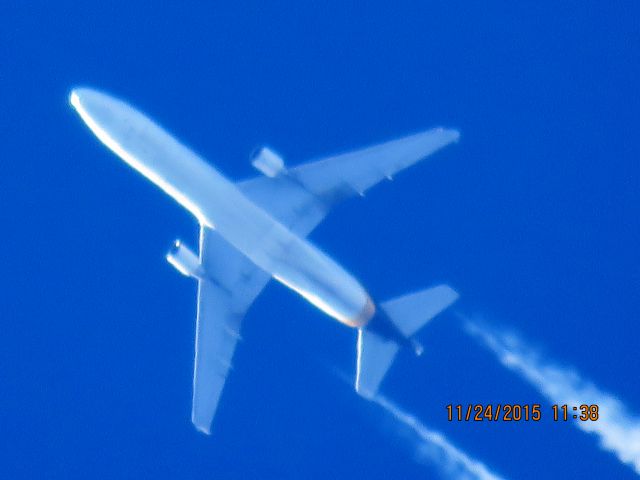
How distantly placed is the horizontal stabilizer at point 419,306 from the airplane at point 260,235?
1.6 inches

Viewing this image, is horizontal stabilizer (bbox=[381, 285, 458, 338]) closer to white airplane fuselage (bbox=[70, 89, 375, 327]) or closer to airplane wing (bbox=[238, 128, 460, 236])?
white airplane fuselage (bbox=[70, 89, 375, 327])

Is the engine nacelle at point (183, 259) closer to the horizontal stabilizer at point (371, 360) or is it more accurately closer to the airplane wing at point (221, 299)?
the airplane wing at point (221, 299)

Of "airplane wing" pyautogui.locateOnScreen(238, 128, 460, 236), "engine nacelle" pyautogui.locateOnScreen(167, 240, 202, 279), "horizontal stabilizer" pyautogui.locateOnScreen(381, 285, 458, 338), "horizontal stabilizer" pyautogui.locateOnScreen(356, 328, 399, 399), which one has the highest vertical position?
"airplane wing" pyautogui.locateOnScreen(238, 128, 460, 236)

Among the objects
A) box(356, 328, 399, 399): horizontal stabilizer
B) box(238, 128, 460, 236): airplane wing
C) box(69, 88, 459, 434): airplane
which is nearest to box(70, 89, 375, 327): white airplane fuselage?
box(69, 88, 459, 434): airplane

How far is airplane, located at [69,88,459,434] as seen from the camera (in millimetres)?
40031

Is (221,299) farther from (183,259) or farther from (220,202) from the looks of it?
(220,202)

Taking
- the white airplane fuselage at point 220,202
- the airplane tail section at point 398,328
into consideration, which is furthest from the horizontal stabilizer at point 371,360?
the white airplane fuselage at point 220,202

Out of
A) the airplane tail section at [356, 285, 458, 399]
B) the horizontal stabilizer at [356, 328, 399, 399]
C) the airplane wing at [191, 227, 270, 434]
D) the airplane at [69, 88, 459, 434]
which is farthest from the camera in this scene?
the airplane wing at [191, 227, 270, 434]

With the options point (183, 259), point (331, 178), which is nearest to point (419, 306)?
point (331, 178)

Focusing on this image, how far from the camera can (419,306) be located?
41719 millimetres

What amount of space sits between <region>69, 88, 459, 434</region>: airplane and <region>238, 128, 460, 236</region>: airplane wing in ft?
0.13

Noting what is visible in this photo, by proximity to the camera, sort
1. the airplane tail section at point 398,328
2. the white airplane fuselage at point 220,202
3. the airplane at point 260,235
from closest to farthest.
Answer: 1. the white airplane fuselage at point 220,202
2. the airplane at point 260,235
3. the airplane tail section at point 398,328

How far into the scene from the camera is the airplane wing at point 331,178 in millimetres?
42656

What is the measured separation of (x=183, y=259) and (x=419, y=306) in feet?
31.0
